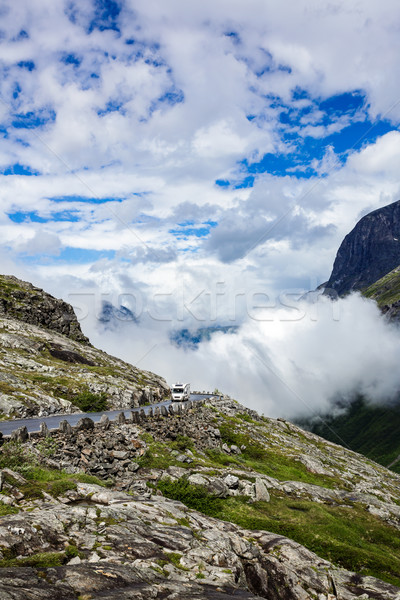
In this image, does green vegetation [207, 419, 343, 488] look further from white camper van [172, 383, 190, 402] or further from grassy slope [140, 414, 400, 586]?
white camper van [172, 383, 190, 402]

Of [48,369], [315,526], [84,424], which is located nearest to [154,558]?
[315,526]

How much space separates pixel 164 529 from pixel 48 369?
8550cm

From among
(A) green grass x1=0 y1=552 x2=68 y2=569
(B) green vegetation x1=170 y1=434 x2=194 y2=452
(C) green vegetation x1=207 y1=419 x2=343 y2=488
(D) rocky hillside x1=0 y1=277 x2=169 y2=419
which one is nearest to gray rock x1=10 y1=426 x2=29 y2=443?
(B) green vegetation x1=170 y1=434 x2=194 y2=452

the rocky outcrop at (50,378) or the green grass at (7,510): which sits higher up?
the rocky outcrop at (50,378)

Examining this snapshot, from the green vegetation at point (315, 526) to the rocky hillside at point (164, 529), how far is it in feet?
0.31

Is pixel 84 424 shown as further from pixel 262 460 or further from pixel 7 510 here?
pixel 262 460

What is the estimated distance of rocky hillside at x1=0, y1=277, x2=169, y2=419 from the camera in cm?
6756

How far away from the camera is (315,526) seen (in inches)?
1003

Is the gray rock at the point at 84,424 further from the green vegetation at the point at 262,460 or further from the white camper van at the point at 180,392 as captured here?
the white camper van at the point at 180,392

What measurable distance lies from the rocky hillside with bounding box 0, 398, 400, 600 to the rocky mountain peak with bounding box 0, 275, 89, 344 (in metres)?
120

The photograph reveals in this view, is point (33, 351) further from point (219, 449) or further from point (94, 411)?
point (219, 449)

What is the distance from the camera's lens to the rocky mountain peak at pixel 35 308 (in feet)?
470

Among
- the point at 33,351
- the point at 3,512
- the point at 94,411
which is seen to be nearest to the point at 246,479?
the point at 3,512

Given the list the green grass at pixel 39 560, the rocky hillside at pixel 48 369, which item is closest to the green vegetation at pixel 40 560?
the green grass at pixel 39 560
